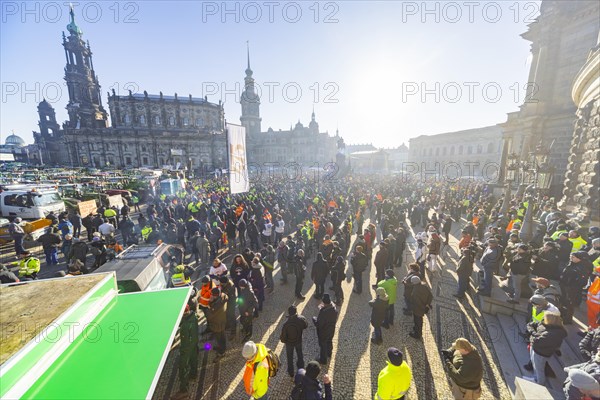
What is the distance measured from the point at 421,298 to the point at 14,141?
129785mm

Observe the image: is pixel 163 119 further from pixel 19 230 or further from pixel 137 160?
pixel 19 230

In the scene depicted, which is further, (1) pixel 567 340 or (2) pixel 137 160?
(2) pixel 137 160

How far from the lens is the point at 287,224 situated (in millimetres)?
13898

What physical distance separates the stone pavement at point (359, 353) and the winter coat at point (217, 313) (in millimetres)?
835

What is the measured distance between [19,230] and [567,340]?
17211 mm

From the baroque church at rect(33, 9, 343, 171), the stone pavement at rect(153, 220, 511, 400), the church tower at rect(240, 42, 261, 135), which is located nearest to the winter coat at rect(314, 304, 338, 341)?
the stone pavement at rect(153, 220, 511, 400)

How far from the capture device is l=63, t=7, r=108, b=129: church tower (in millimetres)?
56500

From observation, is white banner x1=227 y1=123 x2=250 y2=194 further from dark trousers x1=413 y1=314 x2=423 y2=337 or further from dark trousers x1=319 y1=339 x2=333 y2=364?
dark trousers x1=413 y1=314 x2=423 y2=337

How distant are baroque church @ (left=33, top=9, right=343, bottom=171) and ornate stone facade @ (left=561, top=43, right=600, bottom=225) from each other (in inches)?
2094

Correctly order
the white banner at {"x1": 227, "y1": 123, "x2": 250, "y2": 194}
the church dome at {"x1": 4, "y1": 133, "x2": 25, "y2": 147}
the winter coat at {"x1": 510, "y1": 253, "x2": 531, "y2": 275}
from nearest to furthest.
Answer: the winter coat at {"x1": 510, "y1": 253, "x2": 531, "y2": 275} → the white banner at {"x1": 227, "y1": 123, "x2": 250, "y2": 194} → the church dome at {"x1": 4, "y1": 133, "x2": 25, "y2": 147}

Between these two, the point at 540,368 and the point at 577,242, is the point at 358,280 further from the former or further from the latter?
the point at 577,242

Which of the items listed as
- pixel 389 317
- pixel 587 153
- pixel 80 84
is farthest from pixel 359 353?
pixel 80 84

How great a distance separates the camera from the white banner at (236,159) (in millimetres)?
10969

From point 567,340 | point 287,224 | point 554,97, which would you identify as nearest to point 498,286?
point 567,340
